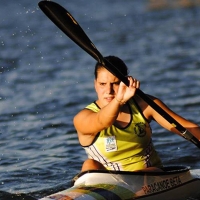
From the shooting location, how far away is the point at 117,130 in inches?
259

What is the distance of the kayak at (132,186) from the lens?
6.04m

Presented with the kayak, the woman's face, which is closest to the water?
the kayak

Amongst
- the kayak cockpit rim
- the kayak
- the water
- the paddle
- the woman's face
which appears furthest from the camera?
the water

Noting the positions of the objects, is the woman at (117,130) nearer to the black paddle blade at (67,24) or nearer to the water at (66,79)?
the black paddle blade at (67,24)

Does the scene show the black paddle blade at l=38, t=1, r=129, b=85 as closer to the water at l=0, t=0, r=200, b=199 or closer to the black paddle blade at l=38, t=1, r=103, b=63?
the black paddle blade at l=38, t=1, r=103, b=63

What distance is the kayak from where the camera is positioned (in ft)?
19.8

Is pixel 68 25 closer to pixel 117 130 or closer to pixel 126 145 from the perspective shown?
pixel 117 130

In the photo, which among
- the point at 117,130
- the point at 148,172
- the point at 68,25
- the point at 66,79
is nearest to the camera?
the point at 148,172

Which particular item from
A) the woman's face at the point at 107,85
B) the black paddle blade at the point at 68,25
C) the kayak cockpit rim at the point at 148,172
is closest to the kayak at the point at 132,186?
the kayak cockpit rim at the point at 148,172

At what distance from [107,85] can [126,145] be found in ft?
1.98

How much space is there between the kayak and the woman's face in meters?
0.63

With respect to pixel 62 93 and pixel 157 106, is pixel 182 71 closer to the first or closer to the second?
pixel 62 93

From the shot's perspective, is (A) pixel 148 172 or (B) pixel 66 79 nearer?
(A) pixel 148 172

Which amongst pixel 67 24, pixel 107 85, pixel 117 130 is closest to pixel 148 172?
pixel 117 130
